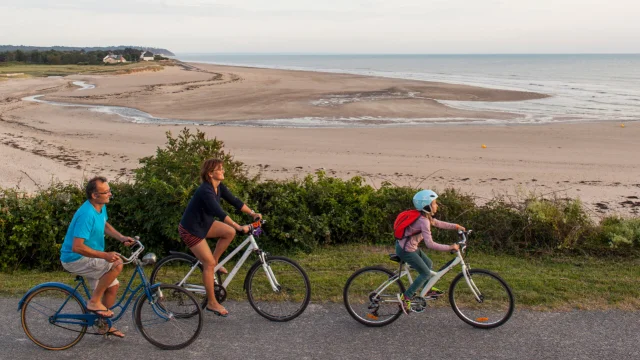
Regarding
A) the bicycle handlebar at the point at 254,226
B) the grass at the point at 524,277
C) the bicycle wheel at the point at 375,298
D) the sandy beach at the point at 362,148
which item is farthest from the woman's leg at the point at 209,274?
the sandy beach at the point at 362,148

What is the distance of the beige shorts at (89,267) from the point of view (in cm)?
525

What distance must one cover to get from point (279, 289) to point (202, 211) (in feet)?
4.17

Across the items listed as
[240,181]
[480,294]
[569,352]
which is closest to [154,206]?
[240,181]

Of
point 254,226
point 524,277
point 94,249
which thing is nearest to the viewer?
point 94,249

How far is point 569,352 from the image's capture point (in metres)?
5.29

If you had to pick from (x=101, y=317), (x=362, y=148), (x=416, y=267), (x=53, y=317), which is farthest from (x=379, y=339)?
(x=362, y=148)

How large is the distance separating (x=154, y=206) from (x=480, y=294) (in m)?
4.85

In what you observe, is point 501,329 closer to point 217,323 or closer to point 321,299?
point 321,299

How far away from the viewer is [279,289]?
20.3ft

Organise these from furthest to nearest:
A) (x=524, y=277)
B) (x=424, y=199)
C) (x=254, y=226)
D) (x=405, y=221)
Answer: (x=524, y=277)
(x=254, y=226)
(x=405, y=221)
(x=424, y=199)

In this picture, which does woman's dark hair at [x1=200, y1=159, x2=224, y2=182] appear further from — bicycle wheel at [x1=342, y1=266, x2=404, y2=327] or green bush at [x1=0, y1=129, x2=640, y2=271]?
green bush at [x1=0, y1=129, x2=640, y2=271]

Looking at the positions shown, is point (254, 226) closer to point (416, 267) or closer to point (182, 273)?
point (182, 273)

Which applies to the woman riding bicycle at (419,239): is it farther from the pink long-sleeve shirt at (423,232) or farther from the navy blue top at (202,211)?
the navy blue top at (202,211)

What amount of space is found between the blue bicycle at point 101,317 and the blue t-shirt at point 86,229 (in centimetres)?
33
